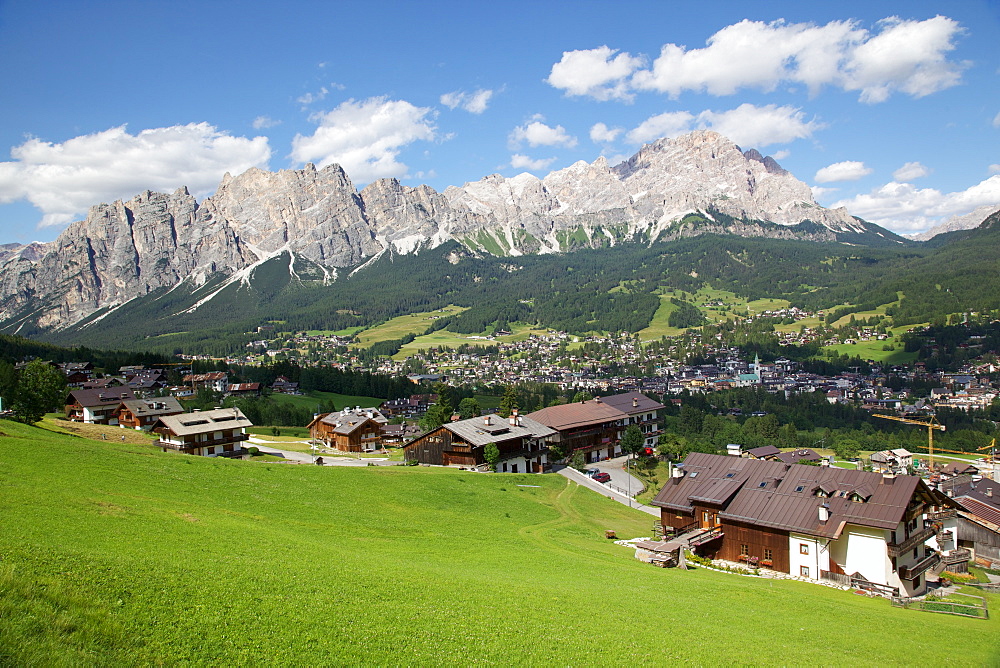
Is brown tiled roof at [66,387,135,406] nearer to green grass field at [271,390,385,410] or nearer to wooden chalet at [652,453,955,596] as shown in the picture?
green grass field at [271,390,385,410]

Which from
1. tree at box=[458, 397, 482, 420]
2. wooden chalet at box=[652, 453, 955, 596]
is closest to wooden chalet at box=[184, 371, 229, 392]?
tree at box=[458, 397, 482, 420]

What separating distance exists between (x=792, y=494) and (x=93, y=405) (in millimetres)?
91216

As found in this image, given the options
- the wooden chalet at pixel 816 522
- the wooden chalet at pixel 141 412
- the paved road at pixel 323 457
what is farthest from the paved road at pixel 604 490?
the wooden chalet at pixel 141 412

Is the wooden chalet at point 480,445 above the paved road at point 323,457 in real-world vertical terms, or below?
above

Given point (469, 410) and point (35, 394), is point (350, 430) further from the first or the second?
point (35, 394)

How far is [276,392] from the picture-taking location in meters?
146

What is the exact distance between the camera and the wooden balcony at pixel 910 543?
35.8 meters

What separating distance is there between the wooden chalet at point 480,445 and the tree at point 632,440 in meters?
13.4

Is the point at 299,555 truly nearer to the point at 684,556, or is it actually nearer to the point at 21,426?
the point at 684,556

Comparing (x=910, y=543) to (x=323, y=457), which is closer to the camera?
(x=910, y=543)

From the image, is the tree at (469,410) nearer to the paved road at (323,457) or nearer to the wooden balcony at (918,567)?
the paved road at (323,457)

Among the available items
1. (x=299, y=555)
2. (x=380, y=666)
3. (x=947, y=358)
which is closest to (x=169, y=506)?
(x=299, y=555)

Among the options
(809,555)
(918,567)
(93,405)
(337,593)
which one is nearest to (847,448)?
(918,567)

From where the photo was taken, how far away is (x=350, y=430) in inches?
3433
